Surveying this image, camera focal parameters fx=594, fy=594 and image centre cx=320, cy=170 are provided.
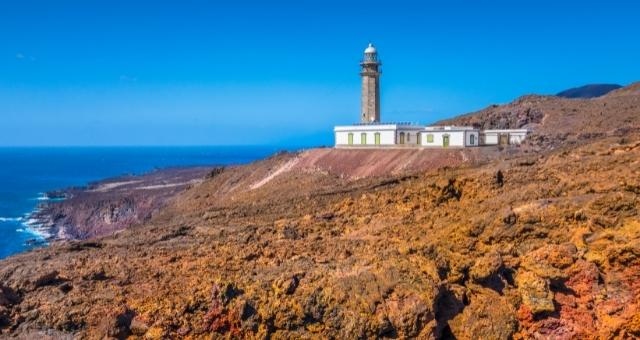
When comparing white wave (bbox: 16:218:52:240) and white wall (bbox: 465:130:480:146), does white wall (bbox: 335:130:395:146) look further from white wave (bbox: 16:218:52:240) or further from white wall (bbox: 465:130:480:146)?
white wave (bbox: 16:218:52:240)

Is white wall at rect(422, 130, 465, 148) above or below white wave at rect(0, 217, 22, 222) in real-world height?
above

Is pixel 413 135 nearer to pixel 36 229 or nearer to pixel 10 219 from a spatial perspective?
pixel 36 229

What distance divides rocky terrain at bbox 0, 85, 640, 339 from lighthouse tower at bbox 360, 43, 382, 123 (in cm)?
3907

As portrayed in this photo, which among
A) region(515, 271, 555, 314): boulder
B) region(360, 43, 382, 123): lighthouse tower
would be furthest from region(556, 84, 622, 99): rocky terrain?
region(515, 271, 555, 314): boulder

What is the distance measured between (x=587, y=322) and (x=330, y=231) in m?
8.46

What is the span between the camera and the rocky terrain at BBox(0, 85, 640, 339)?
13.8 m

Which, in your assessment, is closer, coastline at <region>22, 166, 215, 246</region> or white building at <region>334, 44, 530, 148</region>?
white building at <region>334, 44, 530, 148</region>

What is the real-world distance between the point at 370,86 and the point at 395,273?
4688 cm

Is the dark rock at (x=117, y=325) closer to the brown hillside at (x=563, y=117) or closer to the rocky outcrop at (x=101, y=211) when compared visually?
the brown hillside at (x=563, y=117)

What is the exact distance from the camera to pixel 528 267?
15.3m

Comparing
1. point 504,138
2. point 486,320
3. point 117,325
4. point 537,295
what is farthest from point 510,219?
point 504,138

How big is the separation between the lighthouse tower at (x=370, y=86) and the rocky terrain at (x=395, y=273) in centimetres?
3907

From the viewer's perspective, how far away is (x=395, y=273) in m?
14.6

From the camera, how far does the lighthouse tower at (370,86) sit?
59.8m
